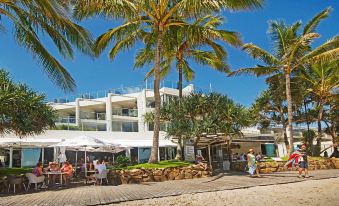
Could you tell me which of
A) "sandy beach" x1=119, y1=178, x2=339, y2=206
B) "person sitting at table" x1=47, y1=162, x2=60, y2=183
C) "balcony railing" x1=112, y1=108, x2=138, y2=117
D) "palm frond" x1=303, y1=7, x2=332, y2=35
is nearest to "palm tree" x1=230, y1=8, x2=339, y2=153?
"palm frond" x1=303, y1=7, x2=332, y2=35

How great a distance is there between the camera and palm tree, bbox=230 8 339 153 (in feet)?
72.7

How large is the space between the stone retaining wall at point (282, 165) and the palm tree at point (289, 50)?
1.52 metres

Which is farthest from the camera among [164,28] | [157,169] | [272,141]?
[272,141]

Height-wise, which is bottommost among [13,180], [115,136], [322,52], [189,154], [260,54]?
[13,180]

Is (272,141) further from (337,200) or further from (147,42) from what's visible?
(337,200)

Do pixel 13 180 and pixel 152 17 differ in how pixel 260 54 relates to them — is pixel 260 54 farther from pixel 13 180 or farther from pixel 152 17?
pixel 13 180

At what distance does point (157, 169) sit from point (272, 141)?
78.3 ft

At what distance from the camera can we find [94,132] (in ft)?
87.3

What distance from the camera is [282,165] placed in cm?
2136

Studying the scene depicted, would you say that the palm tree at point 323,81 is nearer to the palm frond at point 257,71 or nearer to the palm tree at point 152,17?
the palm frond at point 257,71

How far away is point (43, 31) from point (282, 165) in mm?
16156

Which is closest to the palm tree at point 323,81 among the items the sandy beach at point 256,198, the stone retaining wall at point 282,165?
the stone retaining wall at point 282,165

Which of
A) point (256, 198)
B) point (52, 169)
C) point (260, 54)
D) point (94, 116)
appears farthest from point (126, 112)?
point (256, 198)

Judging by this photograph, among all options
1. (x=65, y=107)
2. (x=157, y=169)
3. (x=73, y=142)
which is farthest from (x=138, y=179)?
(x=65, y=107)
